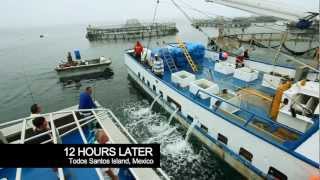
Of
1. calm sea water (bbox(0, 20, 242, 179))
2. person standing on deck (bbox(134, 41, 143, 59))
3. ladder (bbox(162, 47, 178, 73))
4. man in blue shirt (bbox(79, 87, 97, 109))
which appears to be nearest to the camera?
man in blue shirt (bbox(79, 87, 97, 109))

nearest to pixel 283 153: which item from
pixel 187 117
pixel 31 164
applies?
pixel 187 117

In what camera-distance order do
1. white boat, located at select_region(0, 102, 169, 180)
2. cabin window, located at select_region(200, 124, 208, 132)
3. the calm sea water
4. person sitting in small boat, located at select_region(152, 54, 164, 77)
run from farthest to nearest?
person sitting in small boat, located at select_region(152, 54, 164, 77)
cabin window, located at select_region(200, 124, 208, 132)
the calm sea water
white boat, located at select_region(0, 102, 169, 180)

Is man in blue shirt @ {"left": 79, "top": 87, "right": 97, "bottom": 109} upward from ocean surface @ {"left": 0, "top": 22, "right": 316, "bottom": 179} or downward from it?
upward

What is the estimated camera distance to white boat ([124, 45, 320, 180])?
25.0 feet

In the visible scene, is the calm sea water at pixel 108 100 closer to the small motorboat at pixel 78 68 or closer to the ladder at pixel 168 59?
the small motorboat at pixel 78 68

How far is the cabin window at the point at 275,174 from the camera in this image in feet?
26.9

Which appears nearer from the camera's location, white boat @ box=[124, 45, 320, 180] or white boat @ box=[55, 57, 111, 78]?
white boat @ box=[124, 45, 320, 180]

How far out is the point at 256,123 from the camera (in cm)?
996

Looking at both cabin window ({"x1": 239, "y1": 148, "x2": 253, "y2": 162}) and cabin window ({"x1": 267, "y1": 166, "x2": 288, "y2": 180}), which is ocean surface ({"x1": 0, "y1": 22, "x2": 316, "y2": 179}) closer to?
cabin window ({"x1": 239, "y1": 148, "x2": 253, "y2": 162})

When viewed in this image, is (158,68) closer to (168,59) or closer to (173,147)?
(168,59)

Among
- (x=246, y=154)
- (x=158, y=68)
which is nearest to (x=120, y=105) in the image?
(x=158, y=68)

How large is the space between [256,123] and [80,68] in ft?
78.1

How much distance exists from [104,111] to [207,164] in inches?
263

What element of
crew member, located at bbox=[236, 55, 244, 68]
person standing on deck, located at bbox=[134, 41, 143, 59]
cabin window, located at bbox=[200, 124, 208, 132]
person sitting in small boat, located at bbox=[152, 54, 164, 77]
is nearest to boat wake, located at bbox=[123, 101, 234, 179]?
cabin window, located at bbox=[200, 124, 208, 132]
